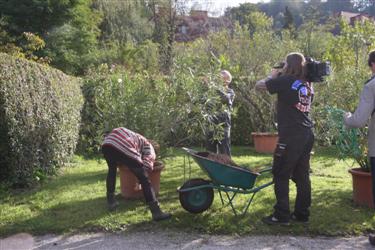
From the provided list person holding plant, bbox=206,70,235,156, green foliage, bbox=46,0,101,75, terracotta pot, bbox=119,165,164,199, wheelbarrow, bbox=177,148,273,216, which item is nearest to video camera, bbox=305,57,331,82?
wheelbarrow, bbox=177,148,273,216

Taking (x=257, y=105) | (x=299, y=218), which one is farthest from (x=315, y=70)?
(x=257, y=105)

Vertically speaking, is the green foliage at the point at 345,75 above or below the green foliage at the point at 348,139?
above

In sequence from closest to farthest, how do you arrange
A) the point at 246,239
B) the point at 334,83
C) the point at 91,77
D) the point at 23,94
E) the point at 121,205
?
the point at 246,239 → the point at 121,205 → the point at 23,94 → the point at 334,83 → the point at 91,77

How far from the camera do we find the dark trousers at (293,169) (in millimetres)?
4832

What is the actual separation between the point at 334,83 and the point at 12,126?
6177 mm

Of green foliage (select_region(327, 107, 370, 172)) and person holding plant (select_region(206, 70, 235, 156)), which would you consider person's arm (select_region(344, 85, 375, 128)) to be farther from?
person holding plant (select_region(206, 70, 235, 156))

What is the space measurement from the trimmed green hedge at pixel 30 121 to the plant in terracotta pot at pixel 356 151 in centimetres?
443

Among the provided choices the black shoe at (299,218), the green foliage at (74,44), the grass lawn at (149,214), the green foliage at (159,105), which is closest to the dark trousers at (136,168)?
the grass lawn at (149,214)

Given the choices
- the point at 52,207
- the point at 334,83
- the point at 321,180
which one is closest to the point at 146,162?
the point at 52,207

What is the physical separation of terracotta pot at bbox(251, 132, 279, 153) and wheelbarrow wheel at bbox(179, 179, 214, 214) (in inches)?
227

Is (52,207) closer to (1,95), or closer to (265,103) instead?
(1,95)

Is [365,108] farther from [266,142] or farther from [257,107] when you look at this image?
[257,107]

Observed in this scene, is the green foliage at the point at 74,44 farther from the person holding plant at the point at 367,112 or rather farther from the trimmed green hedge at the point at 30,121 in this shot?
the person holding plant at the point at 367,112

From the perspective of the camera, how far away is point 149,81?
270 inches
